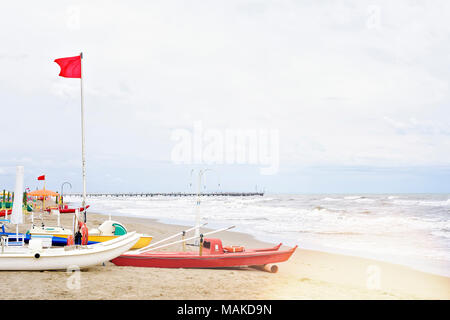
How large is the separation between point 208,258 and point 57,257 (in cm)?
483

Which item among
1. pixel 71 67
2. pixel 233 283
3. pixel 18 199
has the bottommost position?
pixel 233 283

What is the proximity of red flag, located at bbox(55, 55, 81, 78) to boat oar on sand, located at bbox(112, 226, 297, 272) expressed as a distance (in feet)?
23.1

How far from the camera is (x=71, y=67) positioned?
15453 mm

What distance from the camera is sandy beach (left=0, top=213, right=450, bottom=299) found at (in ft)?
32.2

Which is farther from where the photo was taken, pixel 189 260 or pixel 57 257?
pixel 189 260

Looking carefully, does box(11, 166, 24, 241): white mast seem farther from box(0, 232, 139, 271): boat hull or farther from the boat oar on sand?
the boat oar on sand

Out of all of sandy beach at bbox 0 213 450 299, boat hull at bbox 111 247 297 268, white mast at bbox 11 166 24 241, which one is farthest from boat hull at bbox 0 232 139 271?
white mast at bbox 11 166 24 241

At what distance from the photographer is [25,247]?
12.1 meters

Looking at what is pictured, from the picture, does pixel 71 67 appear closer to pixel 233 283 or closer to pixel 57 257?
pixel 57 257

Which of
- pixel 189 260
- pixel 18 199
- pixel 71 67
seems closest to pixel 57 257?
pixel 18 199

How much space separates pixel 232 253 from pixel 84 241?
495 cm

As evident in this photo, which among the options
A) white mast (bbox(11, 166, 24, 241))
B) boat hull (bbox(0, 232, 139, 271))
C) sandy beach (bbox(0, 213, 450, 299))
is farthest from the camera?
white mast (bbox(11, 166, 24, 241))
